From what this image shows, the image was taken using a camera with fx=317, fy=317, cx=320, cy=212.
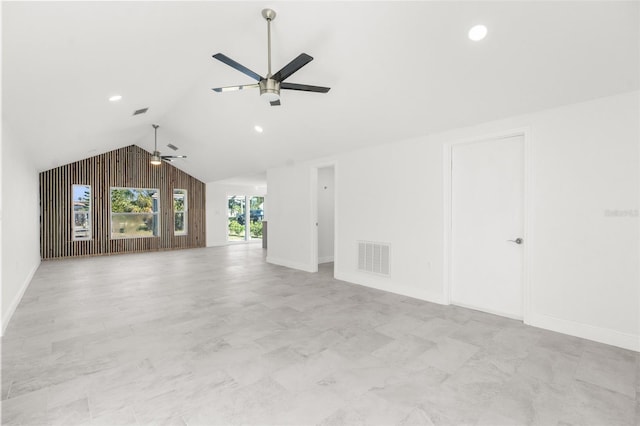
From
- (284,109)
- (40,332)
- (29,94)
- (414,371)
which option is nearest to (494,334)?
(414,371)

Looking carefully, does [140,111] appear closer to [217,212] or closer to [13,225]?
[13,225]

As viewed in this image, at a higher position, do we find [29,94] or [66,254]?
[29,94]

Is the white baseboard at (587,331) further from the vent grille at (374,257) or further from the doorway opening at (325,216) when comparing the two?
the doorway opening at (325,216)

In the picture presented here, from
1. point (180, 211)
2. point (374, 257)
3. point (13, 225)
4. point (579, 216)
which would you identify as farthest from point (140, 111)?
point (579, 216)

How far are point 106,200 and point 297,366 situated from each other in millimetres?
9525

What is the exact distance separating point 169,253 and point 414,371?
932cm

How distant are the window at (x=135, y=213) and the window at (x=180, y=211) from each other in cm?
57

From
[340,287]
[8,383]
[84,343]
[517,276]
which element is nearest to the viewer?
[8,383]

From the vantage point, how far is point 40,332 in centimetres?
355

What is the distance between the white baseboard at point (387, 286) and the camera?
4.75 metres

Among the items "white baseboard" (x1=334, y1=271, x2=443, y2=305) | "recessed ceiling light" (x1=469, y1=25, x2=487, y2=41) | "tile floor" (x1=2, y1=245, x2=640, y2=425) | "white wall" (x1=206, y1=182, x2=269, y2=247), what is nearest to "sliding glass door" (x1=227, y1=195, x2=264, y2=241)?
"white wall" (x1=206, y1=182, x2=269, y2=247)

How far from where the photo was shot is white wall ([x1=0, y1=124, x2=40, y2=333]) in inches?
156

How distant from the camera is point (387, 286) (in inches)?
211

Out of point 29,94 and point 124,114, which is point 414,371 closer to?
point 29,94
